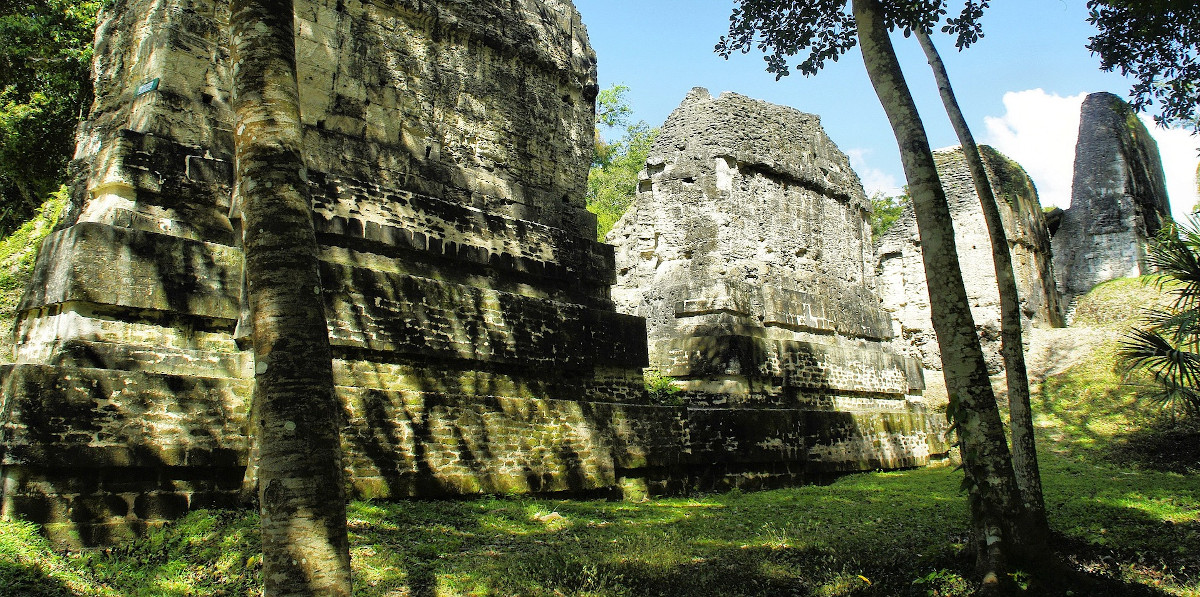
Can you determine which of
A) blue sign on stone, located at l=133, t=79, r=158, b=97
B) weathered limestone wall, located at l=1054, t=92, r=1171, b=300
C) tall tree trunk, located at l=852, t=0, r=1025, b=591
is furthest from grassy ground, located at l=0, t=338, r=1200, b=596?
weathered limestone wall, located at l=1054, t=92, r=1171, b=300

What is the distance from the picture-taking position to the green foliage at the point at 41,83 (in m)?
12.7

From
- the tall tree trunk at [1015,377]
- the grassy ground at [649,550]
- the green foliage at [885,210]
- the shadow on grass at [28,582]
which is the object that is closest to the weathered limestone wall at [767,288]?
the grassy ground at [649,550]

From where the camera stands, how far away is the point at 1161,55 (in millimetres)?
8016

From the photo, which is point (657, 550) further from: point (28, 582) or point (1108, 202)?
point (1108, 202)

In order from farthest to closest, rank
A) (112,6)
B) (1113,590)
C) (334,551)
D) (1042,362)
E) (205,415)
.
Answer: (1042,362) < (112,6) < (205,415) < (1113,590) < (334,551)

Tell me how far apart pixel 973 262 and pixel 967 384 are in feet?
38.4

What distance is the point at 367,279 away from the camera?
614 centimetres

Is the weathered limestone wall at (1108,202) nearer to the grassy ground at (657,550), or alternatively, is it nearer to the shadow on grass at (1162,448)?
the shadow on grass at (1162,448)

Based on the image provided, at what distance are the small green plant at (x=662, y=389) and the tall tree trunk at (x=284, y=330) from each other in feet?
19.6

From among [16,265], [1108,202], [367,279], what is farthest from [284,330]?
[1108,202]

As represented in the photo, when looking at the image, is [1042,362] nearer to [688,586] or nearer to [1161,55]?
[1161,55]

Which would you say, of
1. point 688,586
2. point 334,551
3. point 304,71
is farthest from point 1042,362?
point 334,551

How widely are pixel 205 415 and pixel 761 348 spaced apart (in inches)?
272

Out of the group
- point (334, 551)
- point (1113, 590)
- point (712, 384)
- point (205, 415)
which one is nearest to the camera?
point (334, 551)
